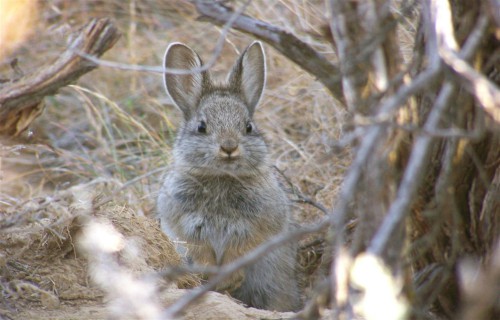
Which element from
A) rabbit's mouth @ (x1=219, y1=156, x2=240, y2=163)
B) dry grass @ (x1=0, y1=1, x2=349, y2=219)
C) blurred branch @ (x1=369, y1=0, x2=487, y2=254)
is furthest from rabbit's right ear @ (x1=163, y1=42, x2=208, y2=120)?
blurred branch @ (x1=369, y1=0, x2=487, y2=254)

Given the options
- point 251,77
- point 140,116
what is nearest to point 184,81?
point 251,77

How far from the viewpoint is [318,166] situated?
667cm

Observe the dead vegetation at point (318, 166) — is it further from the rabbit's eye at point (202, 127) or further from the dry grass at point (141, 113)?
the rabbit's eye at point (202, 127)

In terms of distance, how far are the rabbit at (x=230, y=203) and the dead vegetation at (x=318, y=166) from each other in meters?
0.44

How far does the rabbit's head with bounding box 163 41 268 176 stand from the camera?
5520 mm

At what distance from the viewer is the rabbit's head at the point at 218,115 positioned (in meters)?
5.52

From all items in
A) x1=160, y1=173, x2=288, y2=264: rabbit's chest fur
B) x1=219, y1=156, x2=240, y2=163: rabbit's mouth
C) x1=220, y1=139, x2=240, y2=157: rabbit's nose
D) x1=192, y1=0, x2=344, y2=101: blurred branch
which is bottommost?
Answer: x1=160, y1=173, x2=288, y2=264: rabbit's chest fur

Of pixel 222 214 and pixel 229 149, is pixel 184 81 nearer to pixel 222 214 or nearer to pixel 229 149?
pixel 229 149

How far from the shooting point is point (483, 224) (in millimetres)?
3799

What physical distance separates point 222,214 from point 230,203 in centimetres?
10

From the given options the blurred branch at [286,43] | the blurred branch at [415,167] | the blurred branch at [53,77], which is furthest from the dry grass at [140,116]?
the blurred branch at [415,167]

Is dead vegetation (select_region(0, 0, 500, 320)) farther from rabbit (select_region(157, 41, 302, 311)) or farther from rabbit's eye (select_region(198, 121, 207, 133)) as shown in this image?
rabbit's eye (select_region(198, 121, 207, 133))

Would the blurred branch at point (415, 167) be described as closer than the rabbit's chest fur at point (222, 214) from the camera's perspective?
Yes

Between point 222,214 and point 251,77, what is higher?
point 251,77
